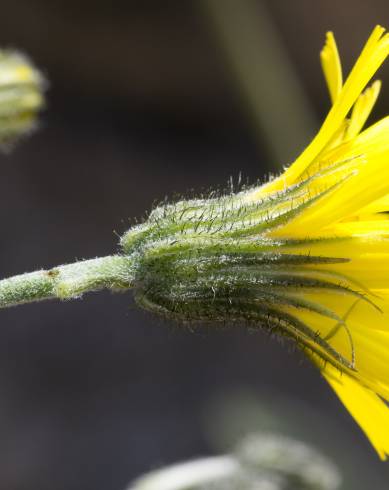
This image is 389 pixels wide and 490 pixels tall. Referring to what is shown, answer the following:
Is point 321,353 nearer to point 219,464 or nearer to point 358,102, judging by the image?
point 358,102

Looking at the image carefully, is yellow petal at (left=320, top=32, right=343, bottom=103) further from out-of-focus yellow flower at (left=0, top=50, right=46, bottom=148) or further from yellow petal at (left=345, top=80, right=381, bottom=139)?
out-of-focus yellow flower at (left=0, top=50, right=46, bottom=148)

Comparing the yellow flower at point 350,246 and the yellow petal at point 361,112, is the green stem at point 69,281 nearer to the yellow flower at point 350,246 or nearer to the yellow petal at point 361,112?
the yellow flower at point 350,246

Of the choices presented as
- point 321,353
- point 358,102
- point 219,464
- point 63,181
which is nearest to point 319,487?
point 219,464

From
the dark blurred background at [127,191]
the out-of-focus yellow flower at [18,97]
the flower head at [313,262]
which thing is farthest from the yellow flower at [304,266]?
the dark blurred background at [127,191]

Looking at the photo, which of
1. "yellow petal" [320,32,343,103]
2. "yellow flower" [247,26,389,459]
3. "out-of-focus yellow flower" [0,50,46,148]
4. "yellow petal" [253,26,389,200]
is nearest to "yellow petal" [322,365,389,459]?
"yellow flower" [247,26,389,459]

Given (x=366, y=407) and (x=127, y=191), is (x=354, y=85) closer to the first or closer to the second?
(x=366, y=407)

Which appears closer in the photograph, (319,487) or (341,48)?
(319,487)

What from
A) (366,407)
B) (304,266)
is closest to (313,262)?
(304,266)
